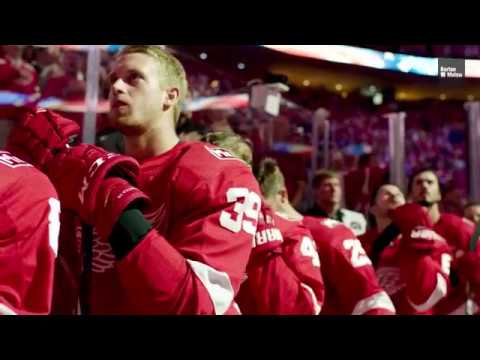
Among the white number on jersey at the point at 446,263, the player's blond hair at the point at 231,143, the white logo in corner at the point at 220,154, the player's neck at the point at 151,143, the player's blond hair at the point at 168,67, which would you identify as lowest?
the white number on jersey at the point at 446,263

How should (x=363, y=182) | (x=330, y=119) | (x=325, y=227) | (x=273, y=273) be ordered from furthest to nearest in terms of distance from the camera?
(x=330, y=119), (x=363, y=182), (x=325, y=227), (x=273, y=273)

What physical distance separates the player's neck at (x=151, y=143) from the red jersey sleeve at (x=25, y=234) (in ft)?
0.75

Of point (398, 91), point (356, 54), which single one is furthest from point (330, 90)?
point (356, 54)

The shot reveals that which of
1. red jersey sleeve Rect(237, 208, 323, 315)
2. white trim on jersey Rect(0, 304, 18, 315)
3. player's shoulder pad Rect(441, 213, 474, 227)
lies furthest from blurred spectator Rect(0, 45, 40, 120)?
player's shoulder pad Rect(441, 213, 474, 227)

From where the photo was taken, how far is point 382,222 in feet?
7.95

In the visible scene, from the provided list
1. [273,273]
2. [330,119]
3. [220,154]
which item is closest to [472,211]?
[330,119]

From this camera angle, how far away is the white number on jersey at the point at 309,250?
78.4 inches

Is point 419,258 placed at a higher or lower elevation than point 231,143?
lower

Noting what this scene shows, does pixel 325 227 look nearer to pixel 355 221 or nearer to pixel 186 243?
pixel 355 221

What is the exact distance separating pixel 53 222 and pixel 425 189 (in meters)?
1.71

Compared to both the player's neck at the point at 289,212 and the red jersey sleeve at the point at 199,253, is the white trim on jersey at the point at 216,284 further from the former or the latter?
the player's neck at the point at 289,212

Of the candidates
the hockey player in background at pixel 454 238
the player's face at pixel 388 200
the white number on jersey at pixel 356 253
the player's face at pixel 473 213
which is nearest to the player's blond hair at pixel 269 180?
the white number on jersey at pixel 356 253

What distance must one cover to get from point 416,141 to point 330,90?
714mm
